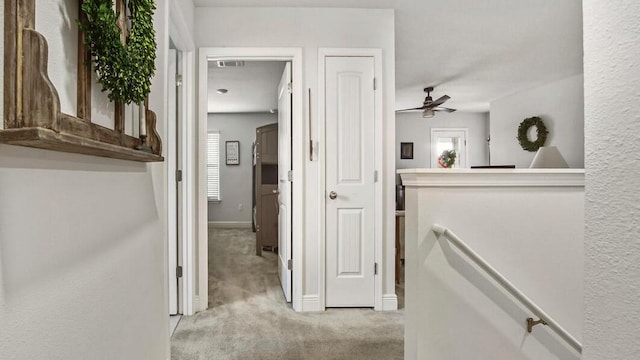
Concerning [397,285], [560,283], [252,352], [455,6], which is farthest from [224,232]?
[560,283]

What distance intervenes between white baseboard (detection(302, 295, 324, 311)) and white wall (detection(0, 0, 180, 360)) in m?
1.34

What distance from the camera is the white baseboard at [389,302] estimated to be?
109 inches

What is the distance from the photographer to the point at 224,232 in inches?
263

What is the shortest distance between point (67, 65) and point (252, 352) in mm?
1837

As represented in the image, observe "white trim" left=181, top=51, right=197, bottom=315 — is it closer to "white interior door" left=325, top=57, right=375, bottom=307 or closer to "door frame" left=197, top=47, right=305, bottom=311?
"door frame" left=197, top=47, right=305, bottom=311

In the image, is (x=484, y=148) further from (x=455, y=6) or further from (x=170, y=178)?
(x=170, y=178)

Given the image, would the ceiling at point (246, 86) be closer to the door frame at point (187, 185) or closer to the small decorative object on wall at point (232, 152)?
the small decorative object on wall at point (232, 152)

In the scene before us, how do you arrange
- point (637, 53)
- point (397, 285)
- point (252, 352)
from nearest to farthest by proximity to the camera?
point (637, 53) < point (252, 352) < point (397, 285)

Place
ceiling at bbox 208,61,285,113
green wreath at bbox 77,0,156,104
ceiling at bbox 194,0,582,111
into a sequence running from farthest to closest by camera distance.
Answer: ceiling at bbox 208,61,285,113, ceiling at bbox 194,0,582,111, green wreath at bbox 77,0,156,104

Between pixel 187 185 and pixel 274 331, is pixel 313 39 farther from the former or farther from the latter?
pixel 274 331

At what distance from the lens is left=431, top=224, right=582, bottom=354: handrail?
5.16 ft

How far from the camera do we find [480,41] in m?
3.75

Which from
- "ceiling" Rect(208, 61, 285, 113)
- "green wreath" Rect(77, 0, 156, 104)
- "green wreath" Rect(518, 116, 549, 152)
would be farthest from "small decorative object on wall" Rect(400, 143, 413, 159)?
"green wreath" Rect(77, 0, 156, 104)

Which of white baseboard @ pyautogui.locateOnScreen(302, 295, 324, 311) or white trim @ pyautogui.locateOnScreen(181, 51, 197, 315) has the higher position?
white trim @ pyautogui.locateOnScreen(181, 51, 197, 315)
